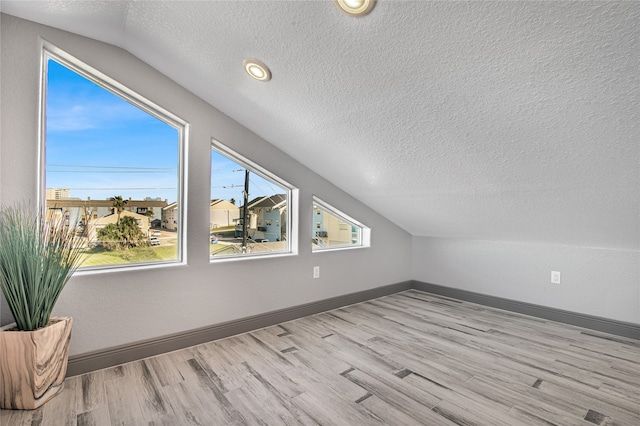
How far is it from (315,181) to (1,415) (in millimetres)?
2697

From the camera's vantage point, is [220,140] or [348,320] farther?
[348,320]

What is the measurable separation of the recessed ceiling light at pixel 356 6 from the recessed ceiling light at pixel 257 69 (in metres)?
0.71

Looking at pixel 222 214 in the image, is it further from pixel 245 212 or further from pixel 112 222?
pixel 112 222

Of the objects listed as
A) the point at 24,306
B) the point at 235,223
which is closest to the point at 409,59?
the point at 235,223

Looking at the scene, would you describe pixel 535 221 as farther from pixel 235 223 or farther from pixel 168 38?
pixel 168 38

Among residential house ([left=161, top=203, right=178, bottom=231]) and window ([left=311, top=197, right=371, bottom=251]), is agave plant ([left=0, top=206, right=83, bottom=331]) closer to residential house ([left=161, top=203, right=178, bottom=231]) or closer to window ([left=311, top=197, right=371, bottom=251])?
residential house ([left=161, top=203, right=178, bottom=231])

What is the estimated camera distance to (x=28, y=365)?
5.49 feet

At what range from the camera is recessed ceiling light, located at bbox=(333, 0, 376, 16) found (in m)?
1.36

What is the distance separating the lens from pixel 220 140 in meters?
2.73

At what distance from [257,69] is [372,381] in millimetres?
2091

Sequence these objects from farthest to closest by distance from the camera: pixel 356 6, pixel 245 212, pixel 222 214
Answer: pixel 245 212
pixel 222 214
pixel 356 6

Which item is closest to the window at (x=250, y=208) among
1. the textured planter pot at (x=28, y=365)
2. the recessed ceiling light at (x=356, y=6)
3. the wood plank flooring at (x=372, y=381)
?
the wood plank flooring at (x=372, y=381)

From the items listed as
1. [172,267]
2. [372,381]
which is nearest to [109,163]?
[172,267]

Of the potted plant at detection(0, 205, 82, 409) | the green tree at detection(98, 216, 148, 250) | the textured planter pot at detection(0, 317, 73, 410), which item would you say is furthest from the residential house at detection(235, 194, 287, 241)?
the textured planter pot at detection(0, 317, 73, 410)
